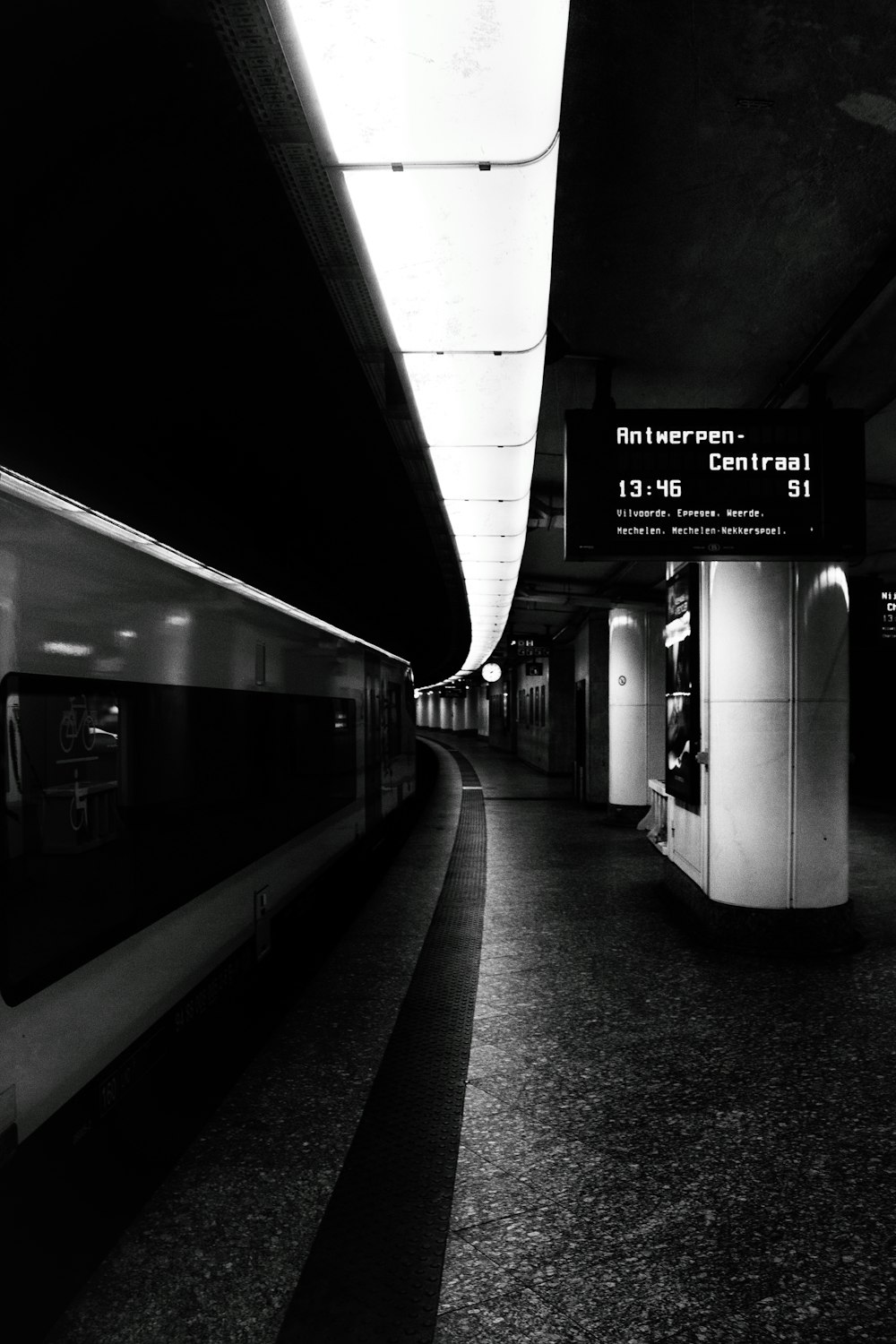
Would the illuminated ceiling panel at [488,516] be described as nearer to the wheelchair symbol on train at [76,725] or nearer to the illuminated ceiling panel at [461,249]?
the illuminated ceiling panel at [461,249]

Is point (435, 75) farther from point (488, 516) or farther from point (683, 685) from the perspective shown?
point (683, 685)

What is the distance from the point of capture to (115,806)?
3.17 m

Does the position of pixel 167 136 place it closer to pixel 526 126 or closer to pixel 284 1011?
pixel 526 126

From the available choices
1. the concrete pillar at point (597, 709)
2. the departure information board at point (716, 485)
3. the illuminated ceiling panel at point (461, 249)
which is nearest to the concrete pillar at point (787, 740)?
the departure information board at point (716, 485)

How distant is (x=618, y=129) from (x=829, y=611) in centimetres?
413

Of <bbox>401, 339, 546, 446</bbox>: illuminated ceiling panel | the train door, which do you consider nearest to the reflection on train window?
<bbox>401, 339, 546, 446</bbox>: illuminated ceiling panel

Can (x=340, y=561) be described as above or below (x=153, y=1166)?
above

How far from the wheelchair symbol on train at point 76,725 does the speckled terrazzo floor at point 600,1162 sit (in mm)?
1596

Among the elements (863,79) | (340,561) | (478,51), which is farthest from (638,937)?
(340,561)

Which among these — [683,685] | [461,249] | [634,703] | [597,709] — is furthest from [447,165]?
[597,709]

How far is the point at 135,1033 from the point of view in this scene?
3193 millimetres

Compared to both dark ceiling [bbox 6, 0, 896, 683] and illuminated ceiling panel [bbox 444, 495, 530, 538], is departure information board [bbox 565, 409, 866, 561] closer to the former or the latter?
dark ceiling [bbox 6, 0, 896, 683]

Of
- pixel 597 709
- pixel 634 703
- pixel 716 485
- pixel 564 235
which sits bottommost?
pixel 597 709

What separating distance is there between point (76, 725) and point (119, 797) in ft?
1.37
